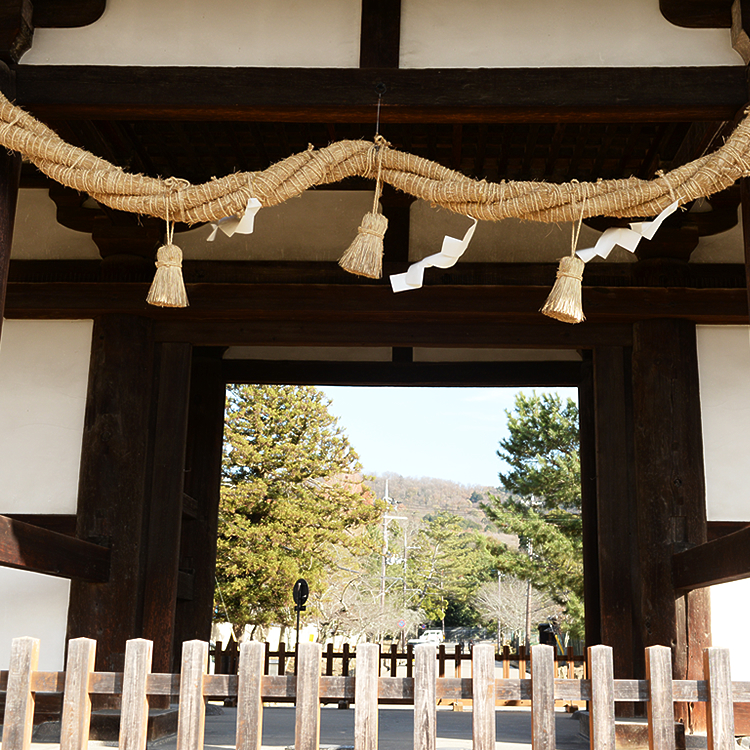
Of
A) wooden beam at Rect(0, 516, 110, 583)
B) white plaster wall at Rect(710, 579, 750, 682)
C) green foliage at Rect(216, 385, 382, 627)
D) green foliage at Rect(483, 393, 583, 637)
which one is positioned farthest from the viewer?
green foliage at Rect(483, 393, 583, 637)

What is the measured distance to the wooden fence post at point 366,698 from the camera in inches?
101

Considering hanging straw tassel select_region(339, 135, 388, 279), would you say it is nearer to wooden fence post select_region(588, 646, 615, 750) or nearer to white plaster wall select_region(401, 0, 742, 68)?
white plaster wall select_region(401, 0, 742, 68)

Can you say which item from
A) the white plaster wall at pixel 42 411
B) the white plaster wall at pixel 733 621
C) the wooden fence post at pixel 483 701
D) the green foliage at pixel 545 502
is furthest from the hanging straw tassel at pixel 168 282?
the green foliage at pixel 545 502

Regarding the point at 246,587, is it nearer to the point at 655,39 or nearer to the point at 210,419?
the point at 210,419

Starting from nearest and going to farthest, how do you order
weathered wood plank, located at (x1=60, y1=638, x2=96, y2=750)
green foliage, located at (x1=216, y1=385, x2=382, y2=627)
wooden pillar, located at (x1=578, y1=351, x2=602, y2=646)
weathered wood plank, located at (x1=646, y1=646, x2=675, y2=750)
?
weathered wood plank, located at (x1=646, y1=646, x2=675, y2=750) → weathered wood plank, located at (x1=60, y1=638, x2=96, y2=750) → wooden pillar, located at (x1=578, y1=351, x2=602, y2=646) → green foliage, located at (x1=216, y1=385, x2=382, y2=627)

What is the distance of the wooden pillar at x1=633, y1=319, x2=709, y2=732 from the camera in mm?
3984

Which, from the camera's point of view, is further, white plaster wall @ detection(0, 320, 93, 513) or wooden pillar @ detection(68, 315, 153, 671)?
white plaster wall @ detection(0, 320, 93, 513)

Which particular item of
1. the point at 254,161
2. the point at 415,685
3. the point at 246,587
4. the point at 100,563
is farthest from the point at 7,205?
the point at 246,587

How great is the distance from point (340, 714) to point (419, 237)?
10.6 feet

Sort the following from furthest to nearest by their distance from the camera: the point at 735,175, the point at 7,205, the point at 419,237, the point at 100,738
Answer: the point at 419,237 < the point at 100,738 < the point at 7,205 < the point at 735,175

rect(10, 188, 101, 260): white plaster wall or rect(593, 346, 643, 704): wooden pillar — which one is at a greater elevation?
rect(10, 188, 101, 260): white plaster wall

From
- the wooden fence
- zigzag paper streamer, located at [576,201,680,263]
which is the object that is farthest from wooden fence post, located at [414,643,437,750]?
zigzag paper streamer, located at [576,201,680,263]

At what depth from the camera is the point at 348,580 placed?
21312 millimetres

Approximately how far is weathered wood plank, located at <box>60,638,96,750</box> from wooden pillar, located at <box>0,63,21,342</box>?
3.80 feet
